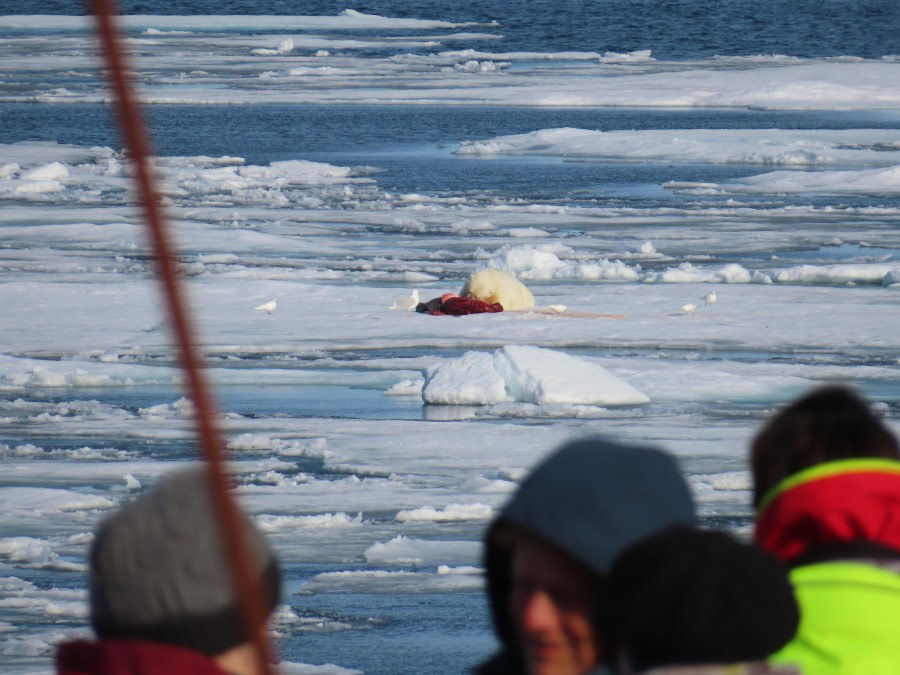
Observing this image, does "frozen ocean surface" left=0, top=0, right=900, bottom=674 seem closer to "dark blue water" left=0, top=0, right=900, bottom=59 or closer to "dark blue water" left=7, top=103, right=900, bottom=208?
"dark blue water" left=7, top=103, right=900, bottom=208

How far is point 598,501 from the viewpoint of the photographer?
1.30 metres

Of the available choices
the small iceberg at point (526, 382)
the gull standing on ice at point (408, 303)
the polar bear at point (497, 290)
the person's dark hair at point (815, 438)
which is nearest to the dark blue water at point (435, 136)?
the polar bear at point (497, 290)

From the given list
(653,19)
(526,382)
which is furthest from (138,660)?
(653,19)

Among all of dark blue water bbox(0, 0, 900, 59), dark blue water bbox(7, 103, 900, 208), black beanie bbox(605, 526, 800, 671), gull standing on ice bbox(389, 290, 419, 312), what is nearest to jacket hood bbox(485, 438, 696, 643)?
black beanie bbox(605, 526, 800, 671)

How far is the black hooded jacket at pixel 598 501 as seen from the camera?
1288 mm

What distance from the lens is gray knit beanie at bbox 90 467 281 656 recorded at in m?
1.26

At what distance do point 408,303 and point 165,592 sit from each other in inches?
331

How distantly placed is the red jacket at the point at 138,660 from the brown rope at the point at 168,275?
0.41m

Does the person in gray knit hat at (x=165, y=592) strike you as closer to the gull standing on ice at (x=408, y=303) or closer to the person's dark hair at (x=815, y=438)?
the person's dark hair at (x=815, y=438)

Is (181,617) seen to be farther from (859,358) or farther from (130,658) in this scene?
(859,358)

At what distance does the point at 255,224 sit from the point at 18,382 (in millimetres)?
6074

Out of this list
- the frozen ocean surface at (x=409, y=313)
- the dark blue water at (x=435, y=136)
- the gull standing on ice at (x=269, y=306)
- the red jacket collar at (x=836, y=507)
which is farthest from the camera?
the dark blue water at (x=435, y=136)

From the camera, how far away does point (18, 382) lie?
780 centimetres

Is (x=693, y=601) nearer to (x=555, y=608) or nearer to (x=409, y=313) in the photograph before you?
(x=555, y=608)
